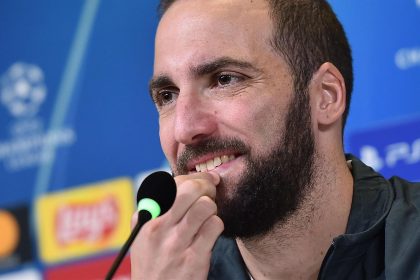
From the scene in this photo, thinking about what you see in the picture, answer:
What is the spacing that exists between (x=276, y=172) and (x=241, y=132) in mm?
123

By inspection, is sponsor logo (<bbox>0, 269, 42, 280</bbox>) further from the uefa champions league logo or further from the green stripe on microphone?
the green stripe on microphone

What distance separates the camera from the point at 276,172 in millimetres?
1573

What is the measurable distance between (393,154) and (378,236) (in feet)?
1.92

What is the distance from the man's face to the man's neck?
1.5 inches

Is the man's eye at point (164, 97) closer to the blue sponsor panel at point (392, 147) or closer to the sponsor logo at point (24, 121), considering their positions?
the blue sponsor panel at point (392, 147)

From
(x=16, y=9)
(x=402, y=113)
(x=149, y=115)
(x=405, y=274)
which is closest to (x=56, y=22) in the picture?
(x=16, y=9)

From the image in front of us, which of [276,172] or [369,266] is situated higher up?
[276,172]

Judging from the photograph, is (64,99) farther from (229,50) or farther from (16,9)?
(229,50)

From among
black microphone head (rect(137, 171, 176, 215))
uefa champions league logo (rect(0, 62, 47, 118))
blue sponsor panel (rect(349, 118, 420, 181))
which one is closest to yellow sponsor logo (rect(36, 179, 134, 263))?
uefa champions league logo (rect(0, 62, 47, 118))

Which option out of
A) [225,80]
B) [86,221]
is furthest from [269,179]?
[86,221]

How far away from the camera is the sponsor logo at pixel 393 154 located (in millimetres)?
2115

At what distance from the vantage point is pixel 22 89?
9.50 ft

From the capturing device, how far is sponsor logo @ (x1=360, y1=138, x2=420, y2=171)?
212 cm

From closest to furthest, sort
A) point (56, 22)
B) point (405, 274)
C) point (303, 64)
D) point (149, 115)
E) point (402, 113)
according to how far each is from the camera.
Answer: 1. point (405, 274)
2. point (303, 64)
3. point (402, 113)
4. point (149, 115)
5. point (56, 22)
